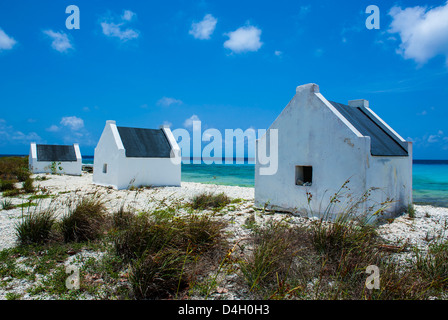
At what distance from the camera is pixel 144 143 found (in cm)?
1936

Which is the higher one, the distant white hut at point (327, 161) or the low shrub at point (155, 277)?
the distant white hut at point (327, 161)

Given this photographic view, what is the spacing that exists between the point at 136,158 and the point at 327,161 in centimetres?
1311

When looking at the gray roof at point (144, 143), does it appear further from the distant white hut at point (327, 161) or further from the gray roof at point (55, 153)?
the gray roof at point (55, 153)

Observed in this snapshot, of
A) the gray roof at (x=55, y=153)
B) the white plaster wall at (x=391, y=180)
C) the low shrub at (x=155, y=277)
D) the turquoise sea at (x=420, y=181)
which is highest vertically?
the gray roof at (x=55, y=153)

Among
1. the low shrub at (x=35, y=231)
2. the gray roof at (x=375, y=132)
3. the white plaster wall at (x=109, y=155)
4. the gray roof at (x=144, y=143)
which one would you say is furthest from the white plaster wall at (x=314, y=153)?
the white plaster wall at (x=109, y=155)

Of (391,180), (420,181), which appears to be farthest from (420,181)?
(391,180)

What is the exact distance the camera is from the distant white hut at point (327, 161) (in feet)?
26.8

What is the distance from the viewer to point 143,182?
60.6 ft

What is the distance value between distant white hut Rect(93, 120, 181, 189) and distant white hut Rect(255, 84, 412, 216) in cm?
1031

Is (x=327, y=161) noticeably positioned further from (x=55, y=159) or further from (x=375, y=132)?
(x=55, y=159)

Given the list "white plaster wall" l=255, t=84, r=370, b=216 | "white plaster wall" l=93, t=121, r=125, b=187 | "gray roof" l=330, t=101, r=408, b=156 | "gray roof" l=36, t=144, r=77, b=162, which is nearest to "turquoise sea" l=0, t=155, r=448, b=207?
"white plaster wall" l=255, t=84, r=370, b=216

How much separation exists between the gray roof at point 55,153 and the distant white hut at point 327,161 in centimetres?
2630
